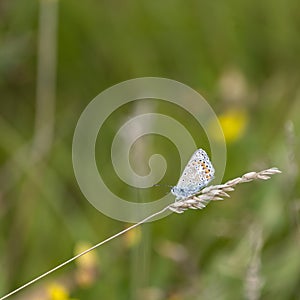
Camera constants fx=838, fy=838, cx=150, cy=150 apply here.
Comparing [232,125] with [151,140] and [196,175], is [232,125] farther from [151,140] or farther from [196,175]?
[196,175]

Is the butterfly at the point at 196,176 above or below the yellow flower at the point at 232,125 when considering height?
below

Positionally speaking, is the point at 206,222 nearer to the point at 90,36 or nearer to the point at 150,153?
the point at 150,153

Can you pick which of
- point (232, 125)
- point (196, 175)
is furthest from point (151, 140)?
point (196, 175)

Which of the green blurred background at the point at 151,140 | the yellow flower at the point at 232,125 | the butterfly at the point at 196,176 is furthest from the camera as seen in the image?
the yellow flower at the point at 232,125

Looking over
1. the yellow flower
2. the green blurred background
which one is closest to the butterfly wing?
the green blurred background

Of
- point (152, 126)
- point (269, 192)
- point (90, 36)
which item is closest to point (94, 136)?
point (152, 126)

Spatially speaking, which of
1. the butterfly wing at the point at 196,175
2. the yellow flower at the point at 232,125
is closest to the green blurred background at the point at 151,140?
the yellow flower at the point at 232,125

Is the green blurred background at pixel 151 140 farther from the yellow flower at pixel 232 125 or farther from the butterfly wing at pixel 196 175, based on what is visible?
the butterfly wing at pixel 196 175
